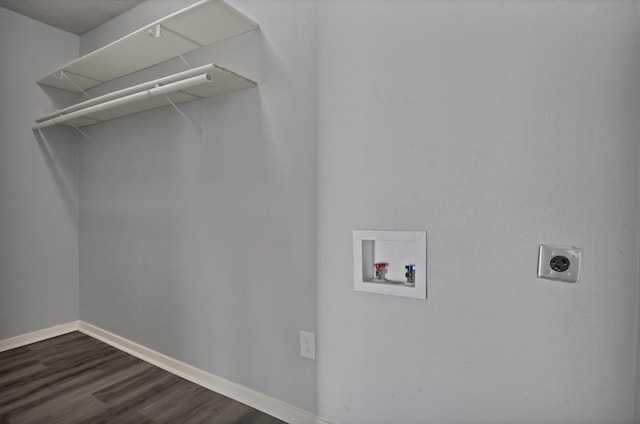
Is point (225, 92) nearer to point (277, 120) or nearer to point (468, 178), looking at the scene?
point (277, 120)

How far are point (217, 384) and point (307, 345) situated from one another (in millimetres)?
681

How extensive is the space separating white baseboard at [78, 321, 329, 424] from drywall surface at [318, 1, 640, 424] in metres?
0.17

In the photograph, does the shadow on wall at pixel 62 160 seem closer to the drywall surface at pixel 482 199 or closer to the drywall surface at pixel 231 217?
the drywall surface at pixel 231 217

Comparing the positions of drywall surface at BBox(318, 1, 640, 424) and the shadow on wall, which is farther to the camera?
the shadow on wall

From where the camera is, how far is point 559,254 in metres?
1.01

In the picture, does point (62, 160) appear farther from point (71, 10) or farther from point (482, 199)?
point (482, 199)

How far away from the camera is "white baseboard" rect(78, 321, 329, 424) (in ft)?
5.12

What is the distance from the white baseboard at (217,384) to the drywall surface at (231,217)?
39mm

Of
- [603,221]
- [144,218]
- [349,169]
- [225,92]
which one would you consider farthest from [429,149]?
[144,218]

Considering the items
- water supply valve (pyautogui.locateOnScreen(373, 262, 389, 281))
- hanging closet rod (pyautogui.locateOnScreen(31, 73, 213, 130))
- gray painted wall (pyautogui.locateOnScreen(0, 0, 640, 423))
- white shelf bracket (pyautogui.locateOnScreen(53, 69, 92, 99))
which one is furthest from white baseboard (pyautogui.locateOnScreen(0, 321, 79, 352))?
water supply valve (pyautogui.locateOnScreen(373, 262, 389, 281))

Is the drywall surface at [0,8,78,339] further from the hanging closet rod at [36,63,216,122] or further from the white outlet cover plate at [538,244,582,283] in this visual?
the white outlet cover plate at [538,244,582,283]

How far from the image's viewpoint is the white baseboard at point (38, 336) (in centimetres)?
237

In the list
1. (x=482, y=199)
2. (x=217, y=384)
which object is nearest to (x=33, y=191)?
(x=217, y=384)

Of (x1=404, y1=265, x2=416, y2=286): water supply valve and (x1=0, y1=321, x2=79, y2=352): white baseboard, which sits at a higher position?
(x1=404, y1=265, x2=416, y2=286): water supply valve
